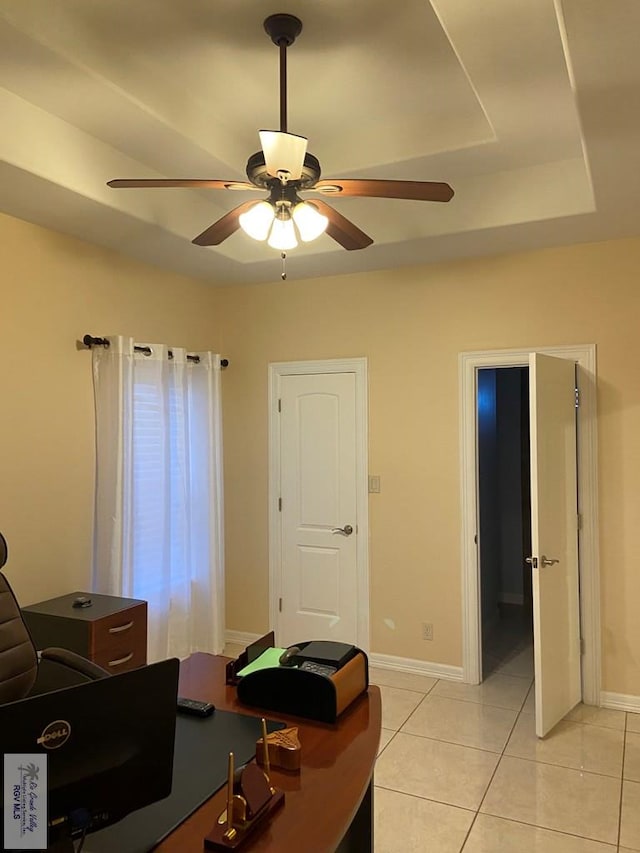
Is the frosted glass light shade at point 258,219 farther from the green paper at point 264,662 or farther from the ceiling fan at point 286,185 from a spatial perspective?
the green paper at point 264,662

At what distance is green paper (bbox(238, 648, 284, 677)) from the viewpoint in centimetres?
208

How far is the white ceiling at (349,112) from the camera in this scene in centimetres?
218

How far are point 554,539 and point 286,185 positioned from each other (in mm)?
2429

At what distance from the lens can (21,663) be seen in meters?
2.00

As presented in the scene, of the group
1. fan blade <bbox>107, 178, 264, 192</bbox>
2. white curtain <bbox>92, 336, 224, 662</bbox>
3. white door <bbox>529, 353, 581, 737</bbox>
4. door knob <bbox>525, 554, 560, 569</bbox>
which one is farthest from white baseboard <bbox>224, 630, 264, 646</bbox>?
fan blade <bbox>107, 178, 264, 192</bbox>

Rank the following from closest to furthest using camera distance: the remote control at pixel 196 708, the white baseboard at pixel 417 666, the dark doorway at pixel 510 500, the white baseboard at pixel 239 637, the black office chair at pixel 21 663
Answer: the remote control at pixel 196 708
the black office chair at pixel 21 663
the white baseboard at pixel 417 666
the white baseboard at pixel 239 637
the dark doorway at pixel 510 500

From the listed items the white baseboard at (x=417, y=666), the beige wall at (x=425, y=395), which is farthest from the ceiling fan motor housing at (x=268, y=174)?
the white baseboard at (x=417, y=666)

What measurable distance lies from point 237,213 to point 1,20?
1.00 meters

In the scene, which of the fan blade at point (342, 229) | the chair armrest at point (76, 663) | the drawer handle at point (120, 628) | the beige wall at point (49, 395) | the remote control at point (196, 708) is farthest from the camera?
the beige wall at point (49, 395)

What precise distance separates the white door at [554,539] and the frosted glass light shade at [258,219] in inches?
67.4

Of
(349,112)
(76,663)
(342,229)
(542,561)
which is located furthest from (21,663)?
(349,112)

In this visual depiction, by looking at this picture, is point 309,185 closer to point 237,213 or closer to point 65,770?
point 237,213

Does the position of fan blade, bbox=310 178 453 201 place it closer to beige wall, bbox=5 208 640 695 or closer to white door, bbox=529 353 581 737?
white door, bbox=529 353 581 737

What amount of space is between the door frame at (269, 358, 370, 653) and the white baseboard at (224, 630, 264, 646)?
0.21 metres
